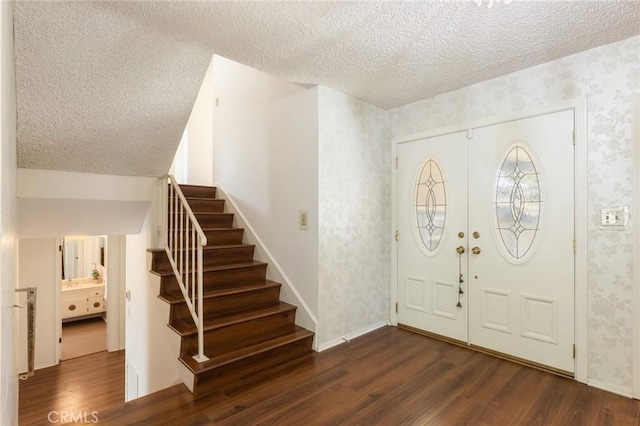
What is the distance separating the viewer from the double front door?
8.16 feet

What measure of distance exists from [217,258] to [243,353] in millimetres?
1180

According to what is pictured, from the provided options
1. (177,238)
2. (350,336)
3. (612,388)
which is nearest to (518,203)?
(612,388)

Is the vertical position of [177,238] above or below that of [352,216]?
below

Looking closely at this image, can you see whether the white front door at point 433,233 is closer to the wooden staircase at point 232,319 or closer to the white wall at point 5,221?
the wooden staircase at point 232,319

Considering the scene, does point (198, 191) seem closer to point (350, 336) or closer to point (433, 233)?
point (350, 336)

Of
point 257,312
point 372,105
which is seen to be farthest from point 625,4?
point 257,312

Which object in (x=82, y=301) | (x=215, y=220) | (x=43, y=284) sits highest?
(x=215, y=220)

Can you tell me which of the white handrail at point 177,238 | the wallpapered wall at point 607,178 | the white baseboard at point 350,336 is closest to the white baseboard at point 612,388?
the wallpapered wall at point 607,178

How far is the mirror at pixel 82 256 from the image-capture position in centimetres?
652

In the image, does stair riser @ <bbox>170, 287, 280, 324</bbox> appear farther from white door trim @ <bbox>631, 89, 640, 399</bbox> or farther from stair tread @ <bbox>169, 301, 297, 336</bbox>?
white door trim @ <bbox>631, 89, 640, 399</bbox>

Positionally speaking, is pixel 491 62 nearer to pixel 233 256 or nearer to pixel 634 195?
pixel 634 195

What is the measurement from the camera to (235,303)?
295cm

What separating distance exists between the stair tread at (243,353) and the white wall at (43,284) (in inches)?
133

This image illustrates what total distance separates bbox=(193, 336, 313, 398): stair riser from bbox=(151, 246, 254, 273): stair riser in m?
1.12
